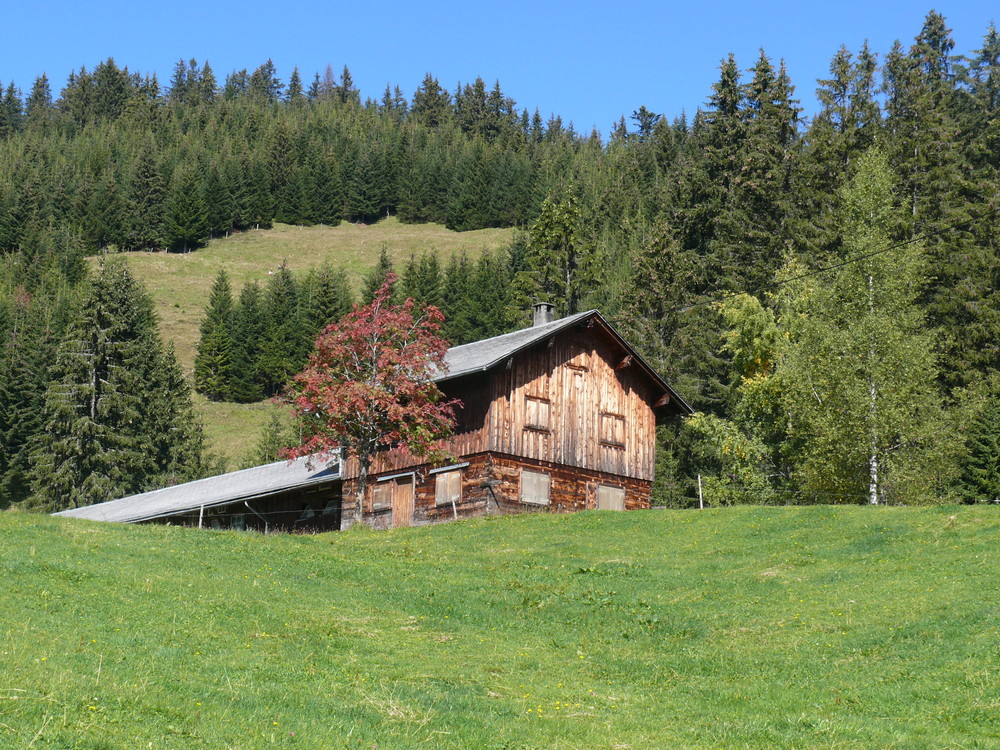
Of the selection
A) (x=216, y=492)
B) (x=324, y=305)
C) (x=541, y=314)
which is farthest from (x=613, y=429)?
(x=324, y=305)

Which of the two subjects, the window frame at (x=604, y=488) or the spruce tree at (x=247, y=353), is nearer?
the window frame at (x=604, y=488)

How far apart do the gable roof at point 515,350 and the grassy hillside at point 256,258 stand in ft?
205

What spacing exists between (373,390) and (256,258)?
124881mm

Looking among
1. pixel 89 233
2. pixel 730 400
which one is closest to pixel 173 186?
pixel 89 233

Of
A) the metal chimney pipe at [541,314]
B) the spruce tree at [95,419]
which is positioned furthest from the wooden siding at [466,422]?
the spruce tree at [95,419]

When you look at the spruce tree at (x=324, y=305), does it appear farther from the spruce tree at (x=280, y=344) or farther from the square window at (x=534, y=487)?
the square window at (x=534, y=487)

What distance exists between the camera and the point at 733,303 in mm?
58250

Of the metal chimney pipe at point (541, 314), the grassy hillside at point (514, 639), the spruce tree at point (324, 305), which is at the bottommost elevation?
the grassy hillside at point (514, 639)

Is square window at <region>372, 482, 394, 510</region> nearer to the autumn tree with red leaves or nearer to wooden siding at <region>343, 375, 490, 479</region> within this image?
wooden siding at <region>343, 375, 490, 479</region>

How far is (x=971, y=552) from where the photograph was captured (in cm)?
2422

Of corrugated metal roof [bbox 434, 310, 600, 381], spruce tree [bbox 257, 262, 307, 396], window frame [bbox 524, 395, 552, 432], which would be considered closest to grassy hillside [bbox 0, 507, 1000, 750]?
corrugated metal roof [bbox 434, 310, 600, 381]

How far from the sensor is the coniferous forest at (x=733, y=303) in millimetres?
45062

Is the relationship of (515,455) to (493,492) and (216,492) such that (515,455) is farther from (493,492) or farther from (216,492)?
(216,492)

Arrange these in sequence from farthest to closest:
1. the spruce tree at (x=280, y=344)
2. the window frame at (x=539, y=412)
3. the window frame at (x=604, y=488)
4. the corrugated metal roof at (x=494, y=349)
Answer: the spruce tree at (x=280, y=344)
the window frame at (x=604, y=488)
the window frame at (x=539, y=412)
the corrugated metal roof at (x=494, y=349)
